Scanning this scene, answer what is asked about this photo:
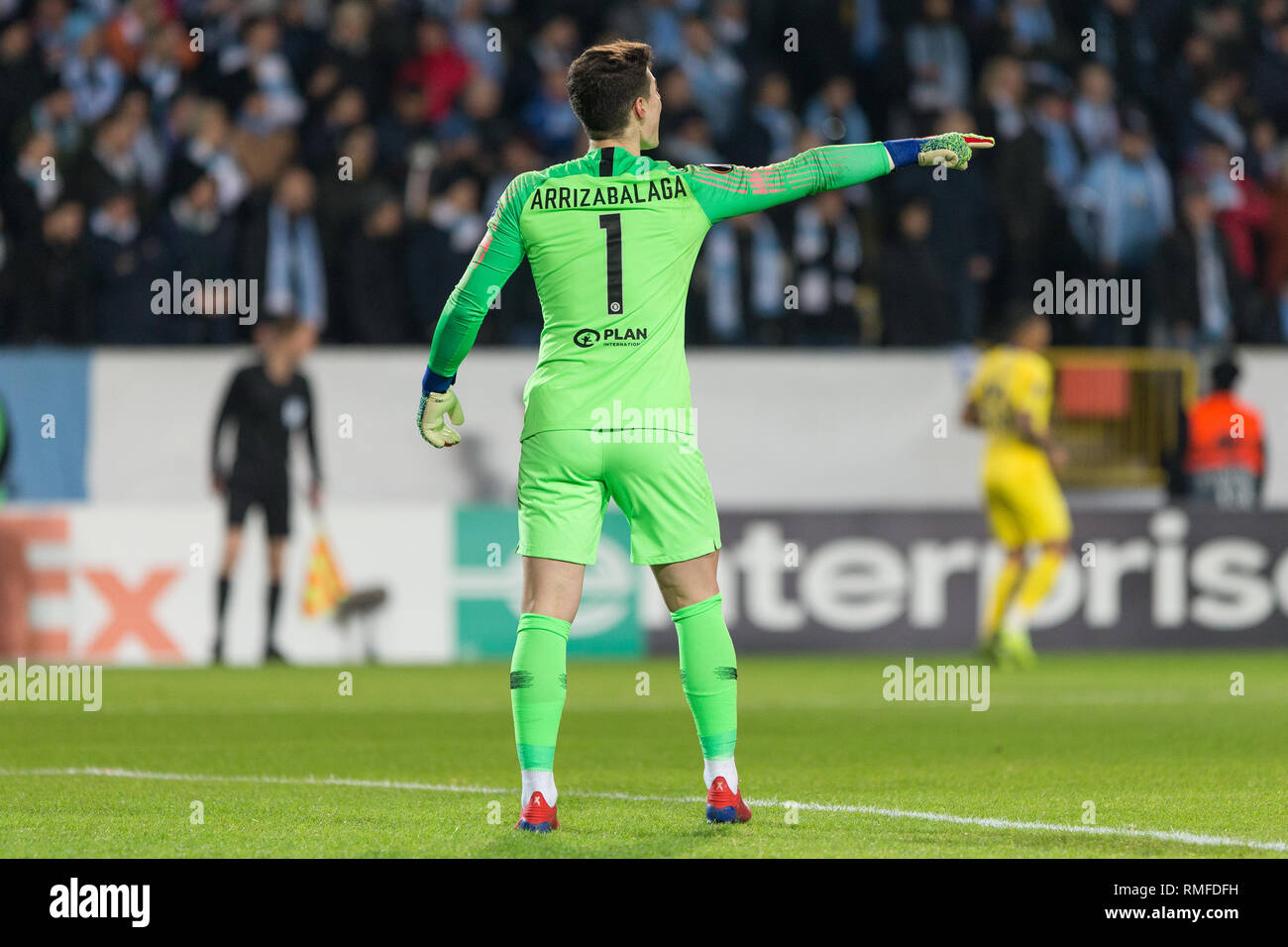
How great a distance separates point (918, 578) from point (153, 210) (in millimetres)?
6049

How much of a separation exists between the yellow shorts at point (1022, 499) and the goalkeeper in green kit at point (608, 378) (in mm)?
8014

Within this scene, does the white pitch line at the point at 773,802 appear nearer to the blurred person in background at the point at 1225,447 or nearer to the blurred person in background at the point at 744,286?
the blurred person in background at the point at 744,286

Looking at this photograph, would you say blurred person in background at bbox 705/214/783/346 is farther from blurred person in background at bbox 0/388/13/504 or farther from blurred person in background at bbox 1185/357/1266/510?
blurred person in background at bbox 0/388/13/504

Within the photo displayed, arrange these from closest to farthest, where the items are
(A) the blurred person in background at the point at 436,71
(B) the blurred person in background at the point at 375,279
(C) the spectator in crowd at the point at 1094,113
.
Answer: (B) the blurred person in background at the point at 375,279 → (A) the blurred person in background at the point at 436,71 → (C) the spectator in crowd at the point at 1094,113

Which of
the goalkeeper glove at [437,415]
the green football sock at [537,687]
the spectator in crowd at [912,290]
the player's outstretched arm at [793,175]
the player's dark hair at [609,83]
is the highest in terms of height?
the spectator in crowd at [912,290]

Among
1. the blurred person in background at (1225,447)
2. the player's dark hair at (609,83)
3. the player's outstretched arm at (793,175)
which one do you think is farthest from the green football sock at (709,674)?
the blurred person in background at (1225,447)

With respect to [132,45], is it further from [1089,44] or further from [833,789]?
[833,789]

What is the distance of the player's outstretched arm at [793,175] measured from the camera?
585 cm

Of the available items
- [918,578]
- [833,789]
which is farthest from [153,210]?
[833,789]

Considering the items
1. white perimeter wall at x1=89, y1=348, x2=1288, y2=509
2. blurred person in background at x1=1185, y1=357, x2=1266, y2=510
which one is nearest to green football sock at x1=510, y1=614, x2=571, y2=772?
white perimeter wall at x1=89, y1=348, x2=1288, y2=509

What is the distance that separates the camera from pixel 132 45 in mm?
16234

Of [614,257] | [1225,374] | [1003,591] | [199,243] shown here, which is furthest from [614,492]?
[1225,374]

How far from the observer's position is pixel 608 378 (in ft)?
18.9

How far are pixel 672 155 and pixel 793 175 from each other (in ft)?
31.0
